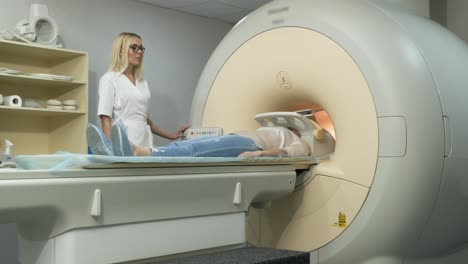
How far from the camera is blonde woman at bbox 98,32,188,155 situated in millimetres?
2930

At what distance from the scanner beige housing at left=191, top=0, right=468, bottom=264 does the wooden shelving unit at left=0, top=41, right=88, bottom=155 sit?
1571 millimetres

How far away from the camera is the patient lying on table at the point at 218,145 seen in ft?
5.01

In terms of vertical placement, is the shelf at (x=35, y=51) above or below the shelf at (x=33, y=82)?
above

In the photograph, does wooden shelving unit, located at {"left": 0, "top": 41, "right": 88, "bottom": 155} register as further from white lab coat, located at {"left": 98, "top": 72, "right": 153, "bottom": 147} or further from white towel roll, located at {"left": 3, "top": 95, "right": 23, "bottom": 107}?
white lab coat, located at {"left": 98, "top": 72, "right": 153, "bottom": 147}

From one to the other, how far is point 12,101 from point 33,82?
0.83ft

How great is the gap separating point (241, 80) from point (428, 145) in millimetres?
894

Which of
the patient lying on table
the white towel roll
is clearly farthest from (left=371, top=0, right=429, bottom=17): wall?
the white towel roll

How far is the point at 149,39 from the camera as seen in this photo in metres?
4.25

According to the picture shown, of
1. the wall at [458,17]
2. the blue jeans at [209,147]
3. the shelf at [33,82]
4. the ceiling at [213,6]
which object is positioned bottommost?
the blue jeans at [209,147]

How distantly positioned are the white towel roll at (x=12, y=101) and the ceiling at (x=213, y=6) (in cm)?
142

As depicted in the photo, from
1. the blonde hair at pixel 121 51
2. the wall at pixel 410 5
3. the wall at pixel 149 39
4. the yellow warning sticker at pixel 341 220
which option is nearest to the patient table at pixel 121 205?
the yellow warning sticker at pixel 341 220

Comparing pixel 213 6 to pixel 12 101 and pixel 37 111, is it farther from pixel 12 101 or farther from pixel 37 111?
pixel 12 101

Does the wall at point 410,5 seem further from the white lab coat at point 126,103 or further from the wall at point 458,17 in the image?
the white lab coat at point 126,103

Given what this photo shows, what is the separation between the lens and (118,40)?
9.82 feet
